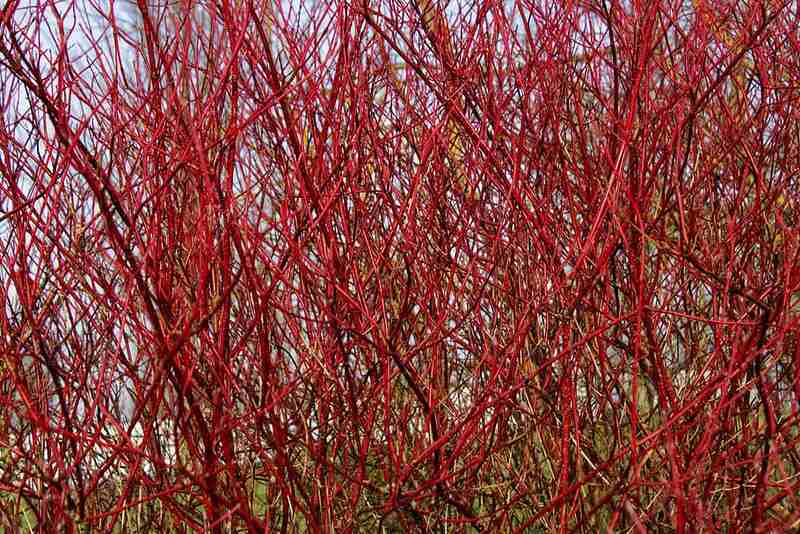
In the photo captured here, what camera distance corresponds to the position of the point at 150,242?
2.03 metres

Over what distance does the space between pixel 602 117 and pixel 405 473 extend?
2047mm

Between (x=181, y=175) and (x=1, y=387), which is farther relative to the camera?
(x=1, y=387)

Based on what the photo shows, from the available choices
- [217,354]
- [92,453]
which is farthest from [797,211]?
[92,453]

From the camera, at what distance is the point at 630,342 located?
9.70ft

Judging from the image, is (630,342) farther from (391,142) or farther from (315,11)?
(315,11)

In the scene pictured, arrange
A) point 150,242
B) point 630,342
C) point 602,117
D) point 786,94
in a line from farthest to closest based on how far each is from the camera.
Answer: point 602,117
point 786,94
point 630,342
point 150,242

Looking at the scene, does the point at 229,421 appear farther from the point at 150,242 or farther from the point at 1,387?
the point at 1,387

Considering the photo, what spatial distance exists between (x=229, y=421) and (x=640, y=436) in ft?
5.13

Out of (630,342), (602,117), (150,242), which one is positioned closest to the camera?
(150,242)

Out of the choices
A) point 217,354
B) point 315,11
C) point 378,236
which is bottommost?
point 217,354

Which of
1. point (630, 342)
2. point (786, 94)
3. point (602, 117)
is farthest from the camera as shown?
point (602, 117)

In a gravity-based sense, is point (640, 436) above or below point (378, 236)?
below

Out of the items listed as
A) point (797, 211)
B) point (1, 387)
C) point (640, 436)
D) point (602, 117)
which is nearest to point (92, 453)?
point (1, 387)

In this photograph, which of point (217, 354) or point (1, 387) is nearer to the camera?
point (217, 354)
